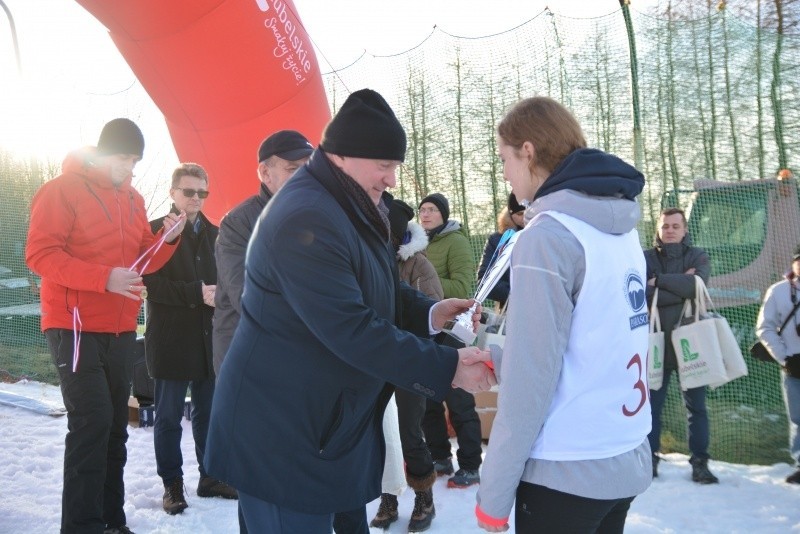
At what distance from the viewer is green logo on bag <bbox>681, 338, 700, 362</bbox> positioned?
14.2 ft

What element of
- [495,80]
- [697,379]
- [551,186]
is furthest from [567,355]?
[495,80]

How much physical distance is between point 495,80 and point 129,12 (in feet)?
9.96

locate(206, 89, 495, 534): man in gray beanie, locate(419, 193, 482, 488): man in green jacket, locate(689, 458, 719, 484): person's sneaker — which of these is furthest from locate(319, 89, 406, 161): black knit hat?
locate(689, 458, 719, 484): person's sneaker

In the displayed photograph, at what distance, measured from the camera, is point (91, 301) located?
3.24 meters

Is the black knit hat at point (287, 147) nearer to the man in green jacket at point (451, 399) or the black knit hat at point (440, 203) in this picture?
the man in green jacket at point (451, 399)

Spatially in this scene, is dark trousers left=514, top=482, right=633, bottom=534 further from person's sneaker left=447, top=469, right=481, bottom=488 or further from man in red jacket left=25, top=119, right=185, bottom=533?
person's sneaker left=447, top=469, right=481, bottom=488

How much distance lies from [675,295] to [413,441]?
2030 mm

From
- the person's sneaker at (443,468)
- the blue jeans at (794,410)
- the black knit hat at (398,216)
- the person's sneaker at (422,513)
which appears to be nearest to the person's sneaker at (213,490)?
the person's sneaker at (422,513)

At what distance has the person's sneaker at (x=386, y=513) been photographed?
3744 millimetres

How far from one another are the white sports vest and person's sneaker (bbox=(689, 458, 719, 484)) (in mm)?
3114

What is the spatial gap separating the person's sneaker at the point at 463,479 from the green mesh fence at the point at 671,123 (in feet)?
5.81

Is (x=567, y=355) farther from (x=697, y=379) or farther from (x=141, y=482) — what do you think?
(x=141, y=482)

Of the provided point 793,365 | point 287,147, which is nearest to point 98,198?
point 287,147

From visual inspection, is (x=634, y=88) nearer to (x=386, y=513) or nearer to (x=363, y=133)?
(x=386, y=513)
